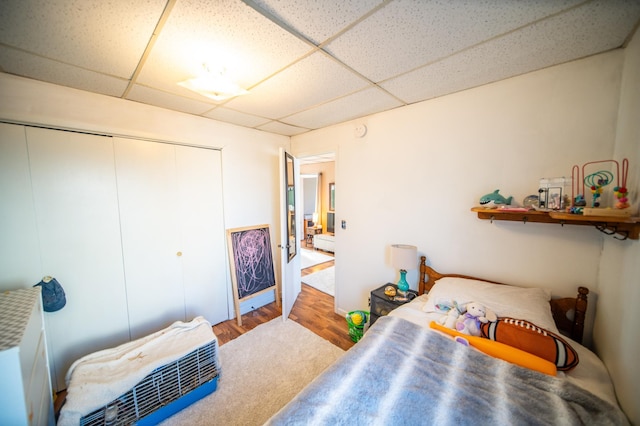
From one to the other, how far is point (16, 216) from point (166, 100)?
1404mm

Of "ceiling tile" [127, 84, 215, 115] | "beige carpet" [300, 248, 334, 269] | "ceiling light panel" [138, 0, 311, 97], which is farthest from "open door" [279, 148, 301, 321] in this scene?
"beige carpet" [300, 248, 334, 269]

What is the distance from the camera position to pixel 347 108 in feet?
7.43

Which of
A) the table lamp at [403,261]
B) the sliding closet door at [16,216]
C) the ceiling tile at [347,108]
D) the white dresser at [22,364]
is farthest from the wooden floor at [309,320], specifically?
the ceiling tile at [347,108]

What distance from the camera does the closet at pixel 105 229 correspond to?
1.62 m

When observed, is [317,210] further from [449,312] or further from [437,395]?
[437,395]

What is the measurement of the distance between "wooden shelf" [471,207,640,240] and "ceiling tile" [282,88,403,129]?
1.27 metres

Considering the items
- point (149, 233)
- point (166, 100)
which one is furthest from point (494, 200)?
point (149, 233)

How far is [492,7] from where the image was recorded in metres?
1.02

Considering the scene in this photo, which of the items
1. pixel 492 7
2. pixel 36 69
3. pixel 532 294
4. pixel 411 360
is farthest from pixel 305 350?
pixel 36 69

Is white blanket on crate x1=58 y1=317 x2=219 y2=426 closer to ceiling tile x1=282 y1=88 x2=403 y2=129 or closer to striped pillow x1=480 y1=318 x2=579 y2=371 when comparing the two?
striped pillow x1=480 y1=318 x2=579 y2=371

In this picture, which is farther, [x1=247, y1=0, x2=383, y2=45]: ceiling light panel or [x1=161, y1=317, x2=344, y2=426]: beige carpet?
[x1=161, y1=317, x2=344, y2=426]: beige carpet

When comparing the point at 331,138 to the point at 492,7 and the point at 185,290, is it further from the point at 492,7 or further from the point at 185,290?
the point at 185,290

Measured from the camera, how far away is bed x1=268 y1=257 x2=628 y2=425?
35.9 inches

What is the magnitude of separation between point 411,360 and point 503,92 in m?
2.03
